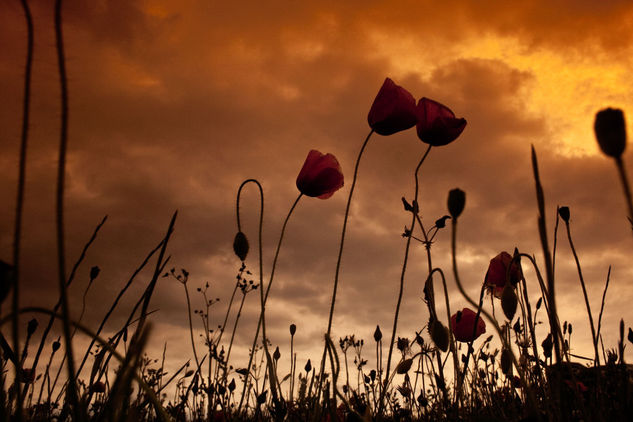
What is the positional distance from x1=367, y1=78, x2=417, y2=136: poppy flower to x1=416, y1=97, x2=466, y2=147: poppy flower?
5cm

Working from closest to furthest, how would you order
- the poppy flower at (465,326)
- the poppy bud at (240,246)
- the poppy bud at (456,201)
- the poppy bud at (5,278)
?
the poppy bud at (5,278) < the poppy bud at (456,201) < the poppy bud at (240,246) < the poppy flower at (465,326)

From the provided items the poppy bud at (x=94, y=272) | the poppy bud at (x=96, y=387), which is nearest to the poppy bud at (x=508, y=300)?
the poppy bud at (x=96, y=387)

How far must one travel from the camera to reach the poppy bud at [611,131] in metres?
0.93

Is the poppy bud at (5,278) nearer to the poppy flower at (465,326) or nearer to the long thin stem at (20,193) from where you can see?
the long thin stem at (20,193)

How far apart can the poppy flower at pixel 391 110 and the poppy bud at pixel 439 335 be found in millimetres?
1123

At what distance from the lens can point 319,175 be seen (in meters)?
3.22

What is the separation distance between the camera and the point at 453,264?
52.0 inches

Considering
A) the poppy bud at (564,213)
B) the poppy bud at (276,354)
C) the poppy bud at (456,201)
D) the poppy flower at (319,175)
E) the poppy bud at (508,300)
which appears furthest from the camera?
the poppy bud at (276,354)

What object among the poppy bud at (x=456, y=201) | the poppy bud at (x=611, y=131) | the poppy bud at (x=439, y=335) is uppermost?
the poppy bud at (x=456, y=201)

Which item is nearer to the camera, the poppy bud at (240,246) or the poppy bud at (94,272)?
the poppy bud at (240,246)

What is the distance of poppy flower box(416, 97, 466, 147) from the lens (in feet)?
8.86

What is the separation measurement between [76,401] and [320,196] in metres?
2.45

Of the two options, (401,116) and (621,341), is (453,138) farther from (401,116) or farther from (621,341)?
(621,341)

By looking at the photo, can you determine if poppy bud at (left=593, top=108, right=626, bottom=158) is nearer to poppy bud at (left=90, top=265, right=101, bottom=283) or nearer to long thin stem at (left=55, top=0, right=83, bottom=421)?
long thin stem at (left=55, top=0, right=83, bottom=421)
